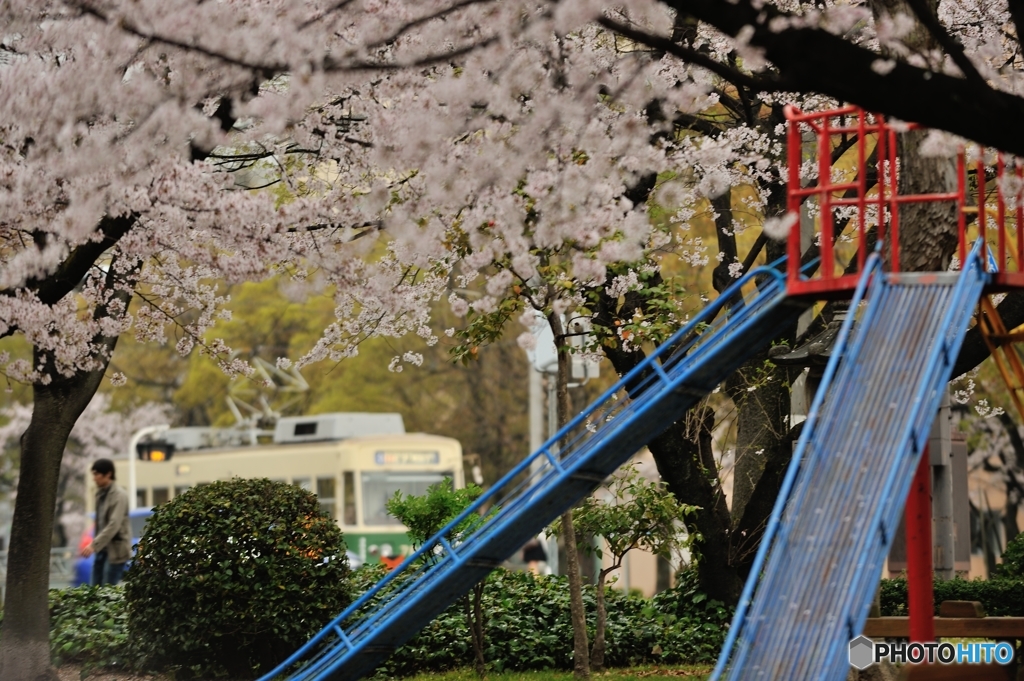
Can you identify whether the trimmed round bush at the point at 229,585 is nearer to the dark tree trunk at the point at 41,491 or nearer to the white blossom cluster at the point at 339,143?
the dark tree trunk at the point at 41,491

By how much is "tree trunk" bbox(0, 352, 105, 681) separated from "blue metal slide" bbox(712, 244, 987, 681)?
270 inches

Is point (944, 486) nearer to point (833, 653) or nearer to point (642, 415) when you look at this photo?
point (642, 415)

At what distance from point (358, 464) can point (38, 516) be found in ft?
38.3

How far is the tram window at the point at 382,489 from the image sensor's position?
23.1 m

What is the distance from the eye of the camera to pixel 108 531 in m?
13.9

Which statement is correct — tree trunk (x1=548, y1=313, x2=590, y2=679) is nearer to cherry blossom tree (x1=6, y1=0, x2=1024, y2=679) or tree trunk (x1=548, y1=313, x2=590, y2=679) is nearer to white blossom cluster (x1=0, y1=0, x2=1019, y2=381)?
cherry blossom tree (x1=6, y1=0, x2=1024, y2=679)

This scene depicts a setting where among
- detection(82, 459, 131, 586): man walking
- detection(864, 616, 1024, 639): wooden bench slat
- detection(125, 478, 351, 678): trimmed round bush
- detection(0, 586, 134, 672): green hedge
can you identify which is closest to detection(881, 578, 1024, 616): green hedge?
detection(864, 616, 1024, 639): wooden bench slat

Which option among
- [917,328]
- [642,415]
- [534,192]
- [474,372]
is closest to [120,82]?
[534,192]

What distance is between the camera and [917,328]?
7.15 meters

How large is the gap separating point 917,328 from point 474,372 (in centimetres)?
2568

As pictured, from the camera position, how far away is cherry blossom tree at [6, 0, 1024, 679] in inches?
294

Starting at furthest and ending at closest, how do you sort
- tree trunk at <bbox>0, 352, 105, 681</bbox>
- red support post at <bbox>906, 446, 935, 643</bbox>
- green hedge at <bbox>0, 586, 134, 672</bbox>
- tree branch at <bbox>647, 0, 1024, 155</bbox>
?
green hedge at <bbox>0, 586, 134, 672</bbox>
tree trunk at <bbox>0, 352, 105, 681</bbox>
red support post at <bbox>906, 446, 935, 643</bbox>
tree branch at <bbox>647, 0, 1024, 155</bbox>

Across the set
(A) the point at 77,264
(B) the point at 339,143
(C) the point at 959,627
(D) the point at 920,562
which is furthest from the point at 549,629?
(A) the point at 77,264

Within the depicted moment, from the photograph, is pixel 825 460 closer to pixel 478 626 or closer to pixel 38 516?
pixel 478 626
